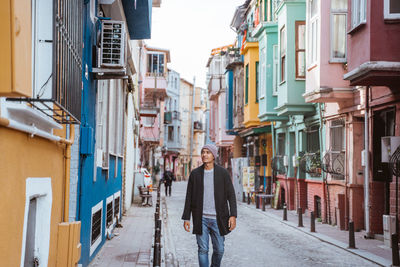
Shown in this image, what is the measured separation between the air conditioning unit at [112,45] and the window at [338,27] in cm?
921

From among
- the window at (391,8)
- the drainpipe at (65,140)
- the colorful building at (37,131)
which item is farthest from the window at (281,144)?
the drainpipe at (65,140)

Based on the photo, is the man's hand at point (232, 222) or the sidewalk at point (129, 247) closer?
the man's hand at point (232, 222)

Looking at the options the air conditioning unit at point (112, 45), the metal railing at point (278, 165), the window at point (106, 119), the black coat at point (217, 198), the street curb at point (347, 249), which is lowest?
the street curb at point (347, 249)

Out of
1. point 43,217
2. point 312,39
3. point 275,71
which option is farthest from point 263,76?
point 43,217

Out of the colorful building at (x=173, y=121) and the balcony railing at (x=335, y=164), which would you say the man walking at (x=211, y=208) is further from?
the colorful building at (x=173, y=121)

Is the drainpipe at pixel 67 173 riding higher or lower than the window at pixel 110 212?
higher

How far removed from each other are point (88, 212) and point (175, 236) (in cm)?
626

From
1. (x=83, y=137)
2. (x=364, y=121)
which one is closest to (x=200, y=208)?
(x=83, y=137)

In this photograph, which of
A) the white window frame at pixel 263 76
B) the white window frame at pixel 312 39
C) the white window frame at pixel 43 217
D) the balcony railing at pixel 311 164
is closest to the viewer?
the white window frame at pixel 43 217

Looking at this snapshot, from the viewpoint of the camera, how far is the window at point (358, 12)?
1291cm

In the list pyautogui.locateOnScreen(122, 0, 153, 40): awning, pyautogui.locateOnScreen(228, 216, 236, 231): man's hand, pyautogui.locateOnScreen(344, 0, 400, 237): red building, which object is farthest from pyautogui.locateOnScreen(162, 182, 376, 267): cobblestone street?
pyautogui.locateOnScreen(122, 0, 153, 40): awning

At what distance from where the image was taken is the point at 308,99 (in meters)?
17.6

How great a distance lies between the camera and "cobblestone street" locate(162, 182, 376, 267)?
1104 centimetres

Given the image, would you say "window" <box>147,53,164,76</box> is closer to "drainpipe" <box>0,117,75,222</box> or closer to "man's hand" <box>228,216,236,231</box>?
"man's hand" <box>228,216,236,231</box>
